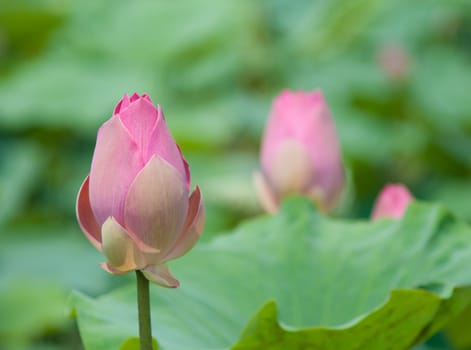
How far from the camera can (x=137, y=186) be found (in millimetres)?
791

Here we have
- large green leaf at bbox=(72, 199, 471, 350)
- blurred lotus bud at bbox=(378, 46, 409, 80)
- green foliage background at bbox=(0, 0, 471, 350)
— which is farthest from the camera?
blurred lotus bud at bbox=(378, 46, 409, 80)

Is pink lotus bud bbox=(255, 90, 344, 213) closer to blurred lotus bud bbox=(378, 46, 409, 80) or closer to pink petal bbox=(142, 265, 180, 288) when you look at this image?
pink petal bbox=(142, 265, 180, 288)

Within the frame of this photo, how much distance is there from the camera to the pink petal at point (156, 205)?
Answer: 0.79 m

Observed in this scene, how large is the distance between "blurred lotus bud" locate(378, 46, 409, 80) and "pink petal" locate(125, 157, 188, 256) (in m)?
2.48

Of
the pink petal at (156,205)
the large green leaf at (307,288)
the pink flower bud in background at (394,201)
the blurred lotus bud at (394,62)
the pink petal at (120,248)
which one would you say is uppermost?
the blurred lotus bud at (394,62)

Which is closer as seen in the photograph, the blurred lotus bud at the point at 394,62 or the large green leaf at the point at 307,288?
the large green leaf at the point at 307,288

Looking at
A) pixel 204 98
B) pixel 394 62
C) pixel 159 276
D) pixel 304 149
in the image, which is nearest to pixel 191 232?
pixel 159 276

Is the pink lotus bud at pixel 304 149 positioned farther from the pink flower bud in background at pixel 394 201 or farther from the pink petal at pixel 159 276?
the pink petal at pixel 159 276

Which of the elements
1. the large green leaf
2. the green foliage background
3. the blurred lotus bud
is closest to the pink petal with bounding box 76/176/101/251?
the large green leaf

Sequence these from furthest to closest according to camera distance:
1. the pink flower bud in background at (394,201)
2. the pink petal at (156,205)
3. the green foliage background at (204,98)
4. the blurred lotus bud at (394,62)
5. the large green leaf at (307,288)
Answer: the blurred lotus bud at (394,62) < the green foliage background at (204,98) < the pink flower bud in background at (394,201) < the large green leaf at (307,288) < the pink petal at (156,205)

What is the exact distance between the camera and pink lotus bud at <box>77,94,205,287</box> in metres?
0.79

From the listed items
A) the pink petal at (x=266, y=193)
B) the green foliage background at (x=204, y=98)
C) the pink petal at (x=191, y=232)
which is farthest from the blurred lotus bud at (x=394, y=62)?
the pink petal at (x=191, y=232)

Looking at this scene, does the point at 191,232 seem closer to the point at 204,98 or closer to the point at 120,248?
the point at 120,248

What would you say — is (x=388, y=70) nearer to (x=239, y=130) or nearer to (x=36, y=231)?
(x=239, y=130)
